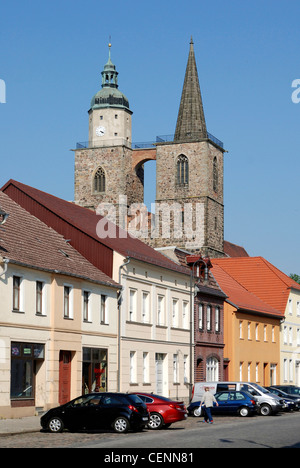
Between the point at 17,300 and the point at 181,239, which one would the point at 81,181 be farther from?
the point at 17,300

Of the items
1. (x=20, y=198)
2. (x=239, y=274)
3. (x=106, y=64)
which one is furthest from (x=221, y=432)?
(x=106, y=64)

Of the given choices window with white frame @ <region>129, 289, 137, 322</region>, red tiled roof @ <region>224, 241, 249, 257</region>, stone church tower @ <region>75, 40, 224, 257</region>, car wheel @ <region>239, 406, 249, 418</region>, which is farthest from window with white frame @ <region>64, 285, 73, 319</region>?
red tiled roof @ <region>224, 241, 249, 257</region>

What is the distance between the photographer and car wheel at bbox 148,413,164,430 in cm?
3281

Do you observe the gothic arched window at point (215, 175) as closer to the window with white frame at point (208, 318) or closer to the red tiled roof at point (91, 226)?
the window with white frame at point (208, 318)

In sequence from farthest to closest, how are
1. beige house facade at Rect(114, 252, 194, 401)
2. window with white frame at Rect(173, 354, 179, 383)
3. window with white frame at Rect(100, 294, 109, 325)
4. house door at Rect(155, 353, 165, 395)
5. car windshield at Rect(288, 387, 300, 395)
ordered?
window with white frame at Rect(173, 354, 179, 383)
car windshield at Rect(288, 387, 300, 395)
house door at Rect(155, 353, 165, 395)
beige house facade at Rect(114, 252, 194, 401)
window with white frame at Rect(100, 294, 109, 325)

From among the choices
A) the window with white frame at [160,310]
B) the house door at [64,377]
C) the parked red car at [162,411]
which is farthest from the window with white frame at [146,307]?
the parked red car at [162,411]

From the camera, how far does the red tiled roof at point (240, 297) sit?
6544 cm

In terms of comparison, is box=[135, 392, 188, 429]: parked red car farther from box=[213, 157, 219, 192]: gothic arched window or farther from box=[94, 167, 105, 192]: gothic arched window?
box=[94, 167, 105, 192]: gothic arched window

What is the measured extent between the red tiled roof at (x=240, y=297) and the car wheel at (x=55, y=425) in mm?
34271

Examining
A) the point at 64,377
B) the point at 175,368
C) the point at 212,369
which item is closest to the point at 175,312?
the point at 175,368

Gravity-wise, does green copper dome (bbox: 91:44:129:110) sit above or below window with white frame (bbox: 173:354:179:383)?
above

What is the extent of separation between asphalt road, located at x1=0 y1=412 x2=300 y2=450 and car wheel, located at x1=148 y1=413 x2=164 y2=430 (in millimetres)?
562

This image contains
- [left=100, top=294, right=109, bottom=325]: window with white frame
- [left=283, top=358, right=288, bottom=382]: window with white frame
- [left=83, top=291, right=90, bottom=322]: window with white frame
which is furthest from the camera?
[left=283, top=358, right=288, bottom=382]: window with white frame

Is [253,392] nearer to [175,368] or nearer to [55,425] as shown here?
[175,368]
